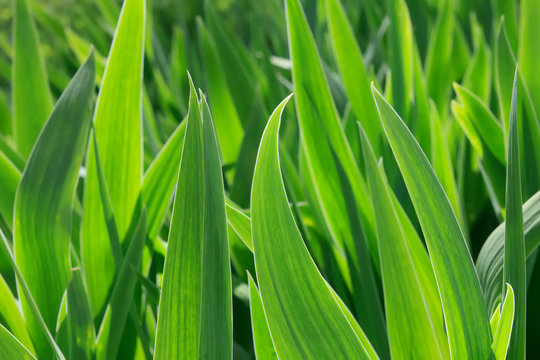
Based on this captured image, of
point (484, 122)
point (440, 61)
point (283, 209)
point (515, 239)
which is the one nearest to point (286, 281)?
point (283, 209)

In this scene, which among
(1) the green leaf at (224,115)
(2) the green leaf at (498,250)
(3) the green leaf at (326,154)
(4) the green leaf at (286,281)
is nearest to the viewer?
(4) the green leaf at (286,281)

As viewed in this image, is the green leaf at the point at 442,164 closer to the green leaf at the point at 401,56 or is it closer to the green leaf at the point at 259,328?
the green leaf at the point at 401,56

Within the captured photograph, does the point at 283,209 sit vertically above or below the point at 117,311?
above

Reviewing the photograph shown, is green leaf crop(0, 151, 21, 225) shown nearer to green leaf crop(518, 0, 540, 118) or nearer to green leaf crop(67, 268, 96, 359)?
green leaf crop(67, 268, 96, 359)

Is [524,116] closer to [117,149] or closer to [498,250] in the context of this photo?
[498,250]

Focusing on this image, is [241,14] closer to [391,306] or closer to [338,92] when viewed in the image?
[338,92]

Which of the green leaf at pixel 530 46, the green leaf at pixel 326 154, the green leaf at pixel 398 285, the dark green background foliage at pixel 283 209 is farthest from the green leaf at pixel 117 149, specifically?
the green leaf at pixel 530 46
